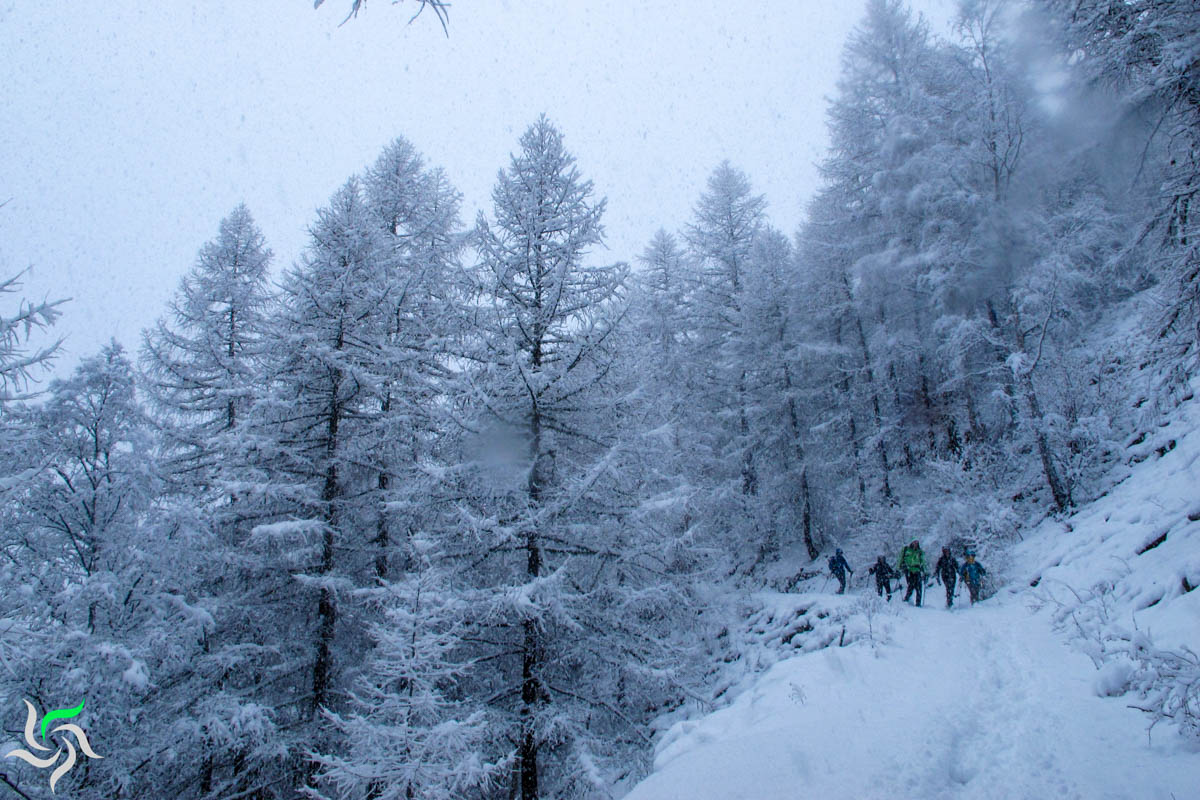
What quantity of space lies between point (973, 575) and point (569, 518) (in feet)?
28.4

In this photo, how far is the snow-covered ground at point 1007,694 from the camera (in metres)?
4.87

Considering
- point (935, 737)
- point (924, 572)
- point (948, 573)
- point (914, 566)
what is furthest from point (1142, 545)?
point (935, 737)

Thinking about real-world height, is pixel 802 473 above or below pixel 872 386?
below

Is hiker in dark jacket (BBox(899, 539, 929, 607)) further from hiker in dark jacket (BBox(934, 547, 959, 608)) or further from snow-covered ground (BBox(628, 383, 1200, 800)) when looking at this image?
snow-covered ground (BBox(628, 383, 1200, 800))

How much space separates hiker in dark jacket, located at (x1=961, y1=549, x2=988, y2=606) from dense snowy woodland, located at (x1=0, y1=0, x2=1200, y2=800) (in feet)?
1.52

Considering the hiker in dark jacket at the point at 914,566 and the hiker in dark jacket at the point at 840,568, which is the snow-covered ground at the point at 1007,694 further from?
the hiker in dark jacket at the point at 840,568

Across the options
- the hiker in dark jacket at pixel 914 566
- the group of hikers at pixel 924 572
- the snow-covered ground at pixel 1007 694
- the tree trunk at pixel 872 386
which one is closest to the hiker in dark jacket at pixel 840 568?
the group of hikers at pixel 924 572

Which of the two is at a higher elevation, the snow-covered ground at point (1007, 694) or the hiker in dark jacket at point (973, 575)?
the hiker in dark jacket at point (973, 575)

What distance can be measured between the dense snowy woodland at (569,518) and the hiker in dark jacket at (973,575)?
0.46 meters

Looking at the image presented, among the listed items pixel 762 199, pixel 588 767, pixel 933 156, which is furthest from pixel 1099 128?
pixel 762 199

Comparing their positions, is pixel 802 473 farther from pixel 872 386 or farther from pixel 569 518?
pixel 569 518

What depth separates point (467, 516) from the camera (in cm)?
777

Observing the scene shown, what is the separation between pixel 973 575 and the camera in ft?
38.5

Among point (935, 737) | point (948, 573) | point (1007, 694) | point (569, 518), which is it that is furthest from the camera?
point (948, 573)
